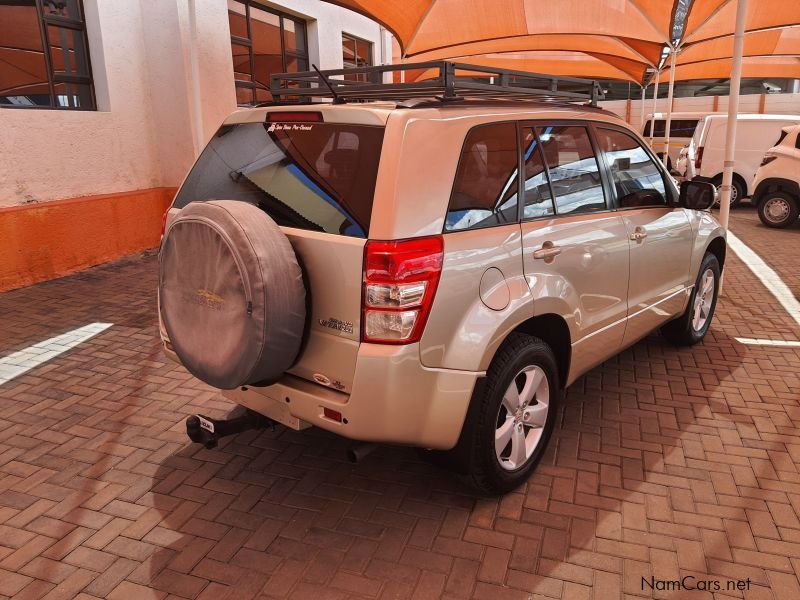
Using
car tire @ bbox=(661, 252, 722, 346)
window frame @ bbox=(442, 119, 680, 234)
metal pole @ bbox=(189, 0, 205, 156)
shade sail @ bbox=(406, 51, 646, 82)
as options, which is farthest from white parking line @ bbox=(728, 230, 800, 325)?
shade sail @ bbox=(406, 51, 646, 82)

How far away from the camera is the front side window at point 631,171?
386 centimetres

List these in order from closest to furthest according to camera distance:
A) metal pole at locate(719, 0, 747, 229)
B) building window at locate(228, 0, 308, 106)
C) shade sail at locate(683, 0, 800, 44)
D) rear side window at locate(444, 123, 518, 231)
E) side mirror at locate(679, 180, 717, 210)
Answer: rear side window at locate(444, 123, 518, 231) → side mirror at locate(679, 180, 717, 210) → metal pole at locate(719, 0, 747, 229) → building window at locate(228, 0, 308, 106) → shade sail at locate(683, 0, 800, 44)

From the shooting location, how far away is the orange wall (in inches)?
263

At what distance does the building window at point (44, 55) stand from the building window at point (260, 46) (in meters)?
2.56

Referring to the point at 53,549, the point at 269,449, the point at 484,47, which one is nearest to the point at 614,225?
the point at 269,449

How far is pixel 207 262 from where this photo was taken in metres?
2.63

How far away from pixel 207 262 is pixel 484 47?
15.8 m

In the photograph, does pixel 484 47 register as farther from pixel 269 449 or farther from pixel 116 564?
pixel 116 564

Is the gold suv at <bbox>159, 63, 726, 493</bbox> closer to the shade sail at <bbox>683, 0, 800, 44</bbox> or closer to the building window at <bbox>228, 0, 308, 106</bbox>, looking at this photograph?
the building window at <bbox>228, 0, 308, 106</bbox>

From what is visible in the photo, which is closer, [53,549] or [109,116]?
[53,549]

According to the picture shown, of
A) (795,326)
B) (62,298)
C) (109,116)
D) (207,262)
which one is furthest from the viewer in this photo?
(109,116)

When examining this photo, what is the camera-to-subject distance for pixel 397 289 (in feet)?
8.12

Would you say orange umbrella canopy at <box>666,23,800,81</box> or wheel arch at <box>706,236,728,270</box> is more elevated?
orange umbrella canopy at <box>666,23,800,81</box>

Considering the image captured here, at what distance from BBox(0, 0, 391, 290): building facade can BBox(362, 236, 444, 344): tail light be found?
18.8ft
